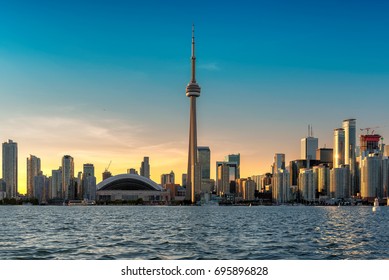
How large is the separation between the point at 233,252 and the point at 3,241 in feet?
64.8

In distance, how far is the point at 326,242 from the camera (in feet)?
143

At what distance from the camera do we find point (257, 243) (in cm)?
4166

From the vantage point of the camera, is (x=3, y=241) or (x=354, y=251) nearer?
(x=354, y=251)
